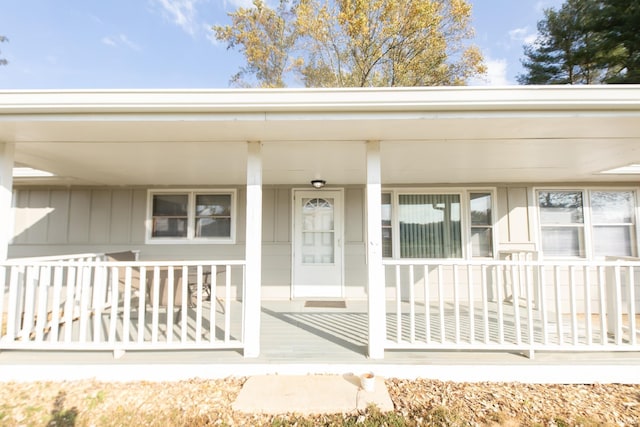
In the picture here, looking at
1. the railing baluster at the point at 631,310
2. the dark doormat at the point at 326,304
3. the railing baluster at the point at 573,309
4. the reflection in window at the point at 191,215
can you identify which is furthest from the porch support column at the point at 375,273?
the reflection in window at the point at 191,215

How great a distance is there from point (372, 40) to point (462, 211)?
7957 millimetres

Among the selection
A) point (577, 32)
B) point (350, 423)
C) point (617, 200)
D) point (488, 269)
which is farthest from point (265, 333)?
point (577, 32)

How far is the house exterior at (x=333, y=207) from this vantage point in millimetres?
2572

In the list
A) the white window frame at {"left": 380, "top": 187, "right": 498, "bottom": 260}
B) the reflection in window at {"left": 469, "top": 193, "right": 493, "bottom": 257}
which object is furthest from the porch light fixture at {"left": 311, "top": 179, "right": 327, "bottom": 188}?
the reflection in window at {"left": 469, "top": 193, "right": 493, "bottom": 257}

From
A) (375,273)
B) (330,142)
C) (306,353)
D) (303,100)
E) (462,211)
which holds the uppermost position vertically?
(303,100)

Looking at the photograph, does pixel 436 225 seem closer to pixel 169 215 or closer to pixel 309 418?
pixel 309 418

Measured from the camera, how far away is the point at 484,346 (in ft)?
9.62

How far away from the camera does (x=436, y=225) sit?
217 inches

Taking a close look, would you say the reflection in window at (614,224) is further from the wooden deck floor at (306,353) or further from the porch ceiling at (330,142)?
the wooden deck floor at (306,353)

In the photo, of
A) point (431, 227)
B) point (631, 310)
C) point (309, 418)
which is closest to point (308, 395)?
point (309, 418)

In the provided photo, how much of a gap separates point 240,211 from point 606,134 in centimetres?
504

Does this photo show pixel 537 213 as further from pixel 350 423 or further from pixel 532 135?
pixel 350 423

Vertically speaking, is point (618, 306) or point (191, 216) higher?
point (191, 216)

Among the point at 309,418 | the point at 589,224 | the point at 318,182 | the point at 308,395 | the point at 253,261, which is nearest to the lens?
the point at 309,418
